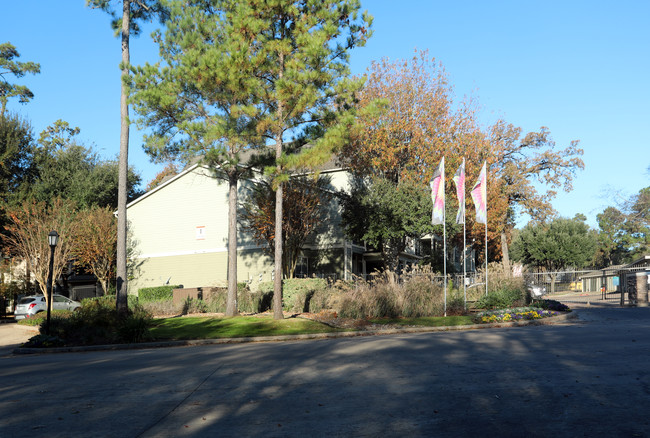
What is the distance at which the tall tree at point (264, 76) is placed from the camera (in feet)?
65.2

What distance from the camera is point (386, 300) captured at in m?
20.8

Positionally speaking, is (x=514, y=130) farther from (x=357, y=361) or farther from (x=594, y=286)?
(x=357, y=361)

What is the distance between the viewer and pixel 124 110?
21.6 metres

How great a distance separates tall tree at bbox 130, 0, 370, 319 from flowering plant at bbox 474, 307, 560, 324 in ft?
23.8

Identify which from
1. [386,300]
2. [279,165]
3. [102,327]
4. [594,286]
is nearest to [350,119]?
[279,165]

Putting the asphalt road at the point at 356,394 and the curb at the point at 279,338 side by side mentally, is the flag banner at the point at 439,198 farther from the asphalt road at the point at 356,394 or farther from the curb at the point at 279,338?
the asphalt road at the point at 356,394

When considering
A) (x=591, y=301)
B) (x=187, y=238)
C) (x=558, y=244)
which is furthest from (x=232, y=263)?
(x=558, y=244)

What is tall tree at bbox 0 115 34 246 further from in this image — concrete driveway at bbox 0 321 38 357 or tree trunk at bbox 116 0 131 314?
tree trunk at bbox 116 0 131 314

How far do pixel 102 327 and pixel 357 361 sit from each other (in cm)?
1176

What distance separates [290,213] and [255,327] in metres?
10.1

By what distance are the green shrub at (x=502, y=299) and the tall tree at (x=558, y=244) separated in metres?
39.0

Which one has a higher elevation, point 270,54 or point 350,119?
point 270,54

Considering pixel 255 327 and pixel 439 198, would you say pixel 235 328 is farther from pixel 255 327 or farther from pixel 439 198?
pixel 439 198

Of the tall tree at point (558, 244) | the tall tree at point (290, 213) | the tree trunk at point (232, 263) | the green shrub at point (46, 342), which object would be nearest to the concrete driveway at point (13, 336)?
the green shrub at point (46, 342)
